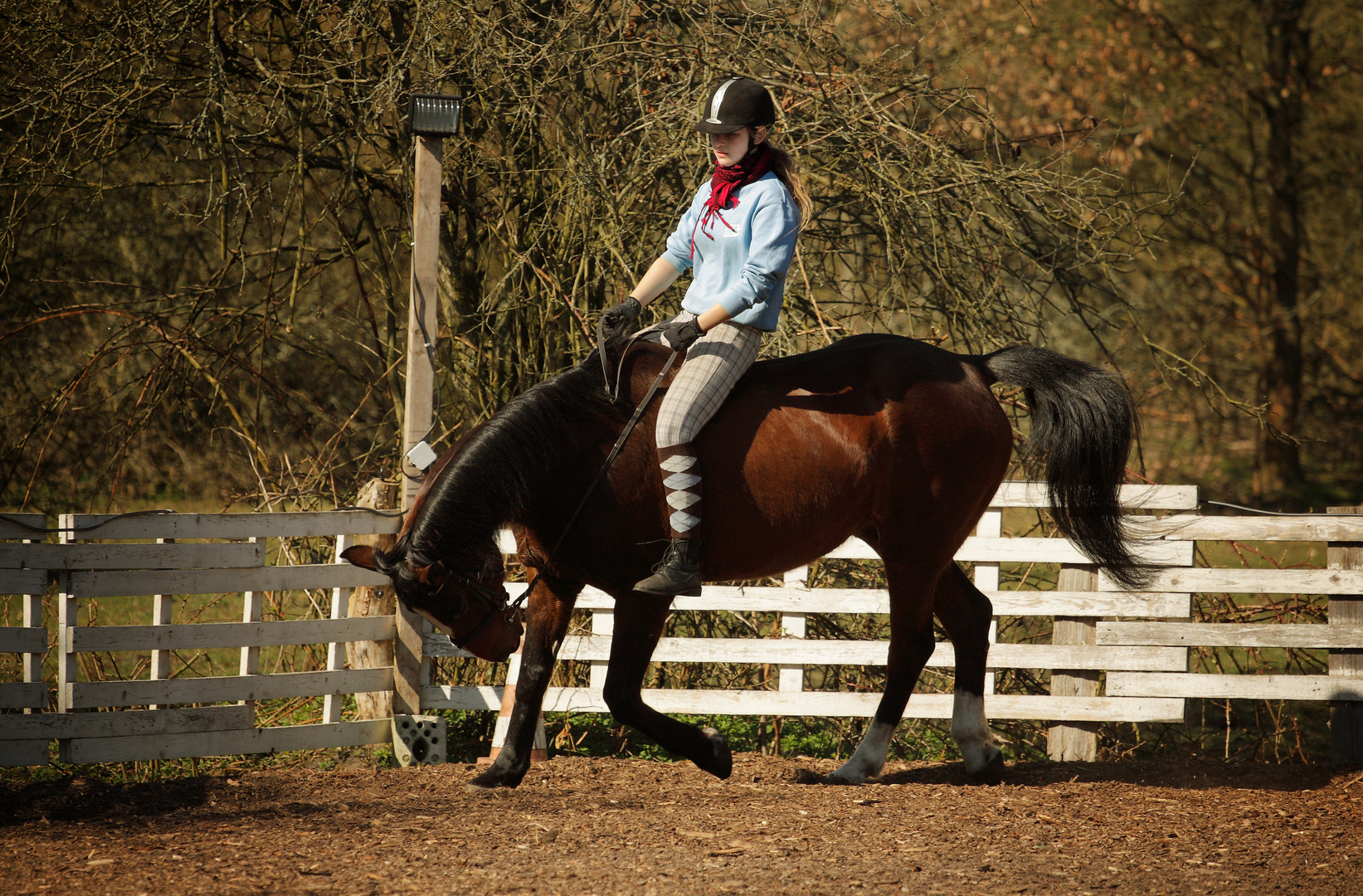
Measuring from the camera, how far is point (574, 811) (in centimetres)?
401

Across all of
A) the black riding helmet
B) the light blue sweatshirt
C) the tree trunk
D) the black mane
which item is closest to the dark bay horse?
the black mane

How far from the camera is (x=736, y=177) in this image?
406cm

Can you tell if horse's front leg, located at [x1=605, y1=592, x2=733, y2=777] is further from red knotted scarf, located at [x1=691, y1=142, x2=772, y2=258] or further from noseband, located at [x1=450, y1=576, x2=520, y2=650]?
red knotted scarf, located at [x1=691, y1=142, x2=772, y2=258]

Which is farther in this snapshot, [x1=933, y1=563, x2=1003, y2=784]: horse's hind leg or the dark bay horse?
[x1=933, y1=563, x2=1003, y2=784]: horse's hind leg

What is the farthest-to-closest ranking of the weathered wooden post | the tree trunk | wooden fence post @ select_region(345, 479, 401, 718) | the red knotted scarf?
the tree trunk, wooden fence post @ select_region(345, 479, 401, 718), the weathered wooden post, the red knotted scarf

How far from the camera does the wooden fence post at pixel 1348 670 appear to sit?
5.05 m

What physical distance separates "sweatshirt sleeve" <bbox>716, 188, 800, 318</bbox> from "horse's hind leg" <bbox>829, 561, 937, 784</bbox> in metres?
1.31

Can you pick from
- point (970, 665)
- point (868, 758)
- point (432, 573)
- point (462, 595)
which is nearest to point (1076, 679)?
point (970, 665)

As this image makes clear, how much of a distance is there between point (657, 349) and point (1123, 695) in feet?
9.13

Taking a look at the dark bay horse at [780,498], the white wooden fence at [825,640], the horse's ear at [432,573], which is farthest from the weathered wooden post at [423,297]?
the horse's ear at [432,573]

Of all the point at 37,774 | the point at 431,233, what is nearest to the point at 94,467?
the point at 37,774

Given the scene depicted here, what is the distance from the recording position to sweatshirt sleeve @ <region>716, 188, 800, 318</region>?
12.7ft

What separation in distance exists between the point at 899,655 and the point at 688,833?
131 cm

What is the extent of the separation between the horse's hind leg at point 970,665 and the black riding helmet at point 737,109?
211 centimetres
